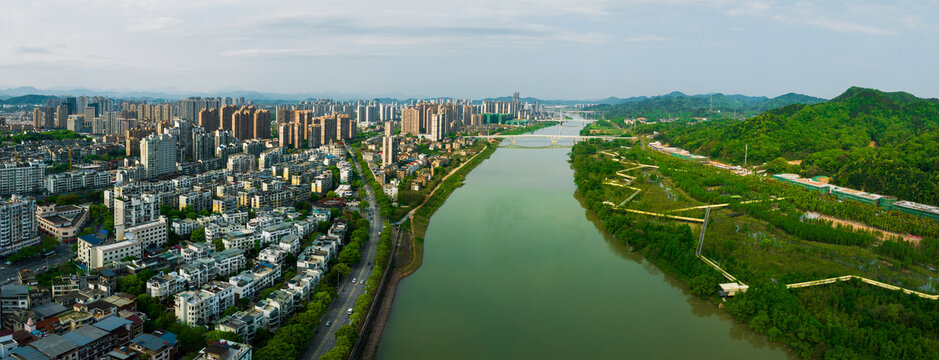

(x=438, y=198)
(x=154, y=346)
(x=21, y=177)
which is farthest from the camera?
(x=438, y=198)

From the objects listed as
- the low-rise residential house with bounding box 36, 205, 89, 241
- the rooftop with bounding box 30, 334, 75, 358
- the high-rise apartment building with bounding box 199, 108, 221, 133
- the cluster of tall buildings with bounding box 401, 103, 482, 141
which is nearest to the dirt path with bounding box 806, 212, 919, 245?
the rooftop with bounding box 30, 334, 75, 358

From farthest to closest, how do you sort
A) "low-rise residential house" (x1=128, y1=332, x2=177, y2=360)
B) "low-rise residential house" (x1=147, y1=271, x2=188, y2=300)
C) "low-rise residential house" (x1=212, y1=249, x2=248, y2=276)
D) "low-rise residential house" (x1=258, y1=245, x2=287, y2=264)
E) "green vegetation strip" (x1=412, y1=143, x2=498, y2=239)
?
"green vegetation strip" (x1=412, y1=143, x2=498, y2=239) → "low-rise residential house" (x1=258, y1=245, x2=287, y2=264) → "low-rise residential house" (x1=212, y1=249, x2=248, y2=276) → "low-rise residential house" (x1=147, y1=271, x2=188, y2=300) → "low-rise residential house" (x1=128, y1=332, x2=177, y2=360)

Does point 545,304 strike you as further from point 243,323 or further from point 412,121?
point 412,121

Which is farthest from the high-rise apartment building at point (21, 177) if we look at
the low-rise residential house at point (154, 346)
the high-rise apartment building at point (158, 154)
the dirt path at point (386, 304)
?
the low-rise residential house at point (154, 346)

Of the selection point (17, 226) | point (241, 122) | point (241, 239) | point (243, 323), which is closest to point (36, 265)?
point (17, 226)

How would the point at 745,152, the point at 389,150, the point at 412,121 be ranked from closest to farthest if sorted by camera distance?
1. the point at 389,150
2. the point at 745,152
3. the point at 412,121

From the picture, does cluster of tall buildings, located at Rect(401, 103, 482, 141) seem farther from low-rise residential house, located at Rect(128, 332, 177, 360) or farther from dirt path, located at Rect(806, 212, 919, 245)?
low-rise residential house, located at Rect(128, 332, 177, 360)
